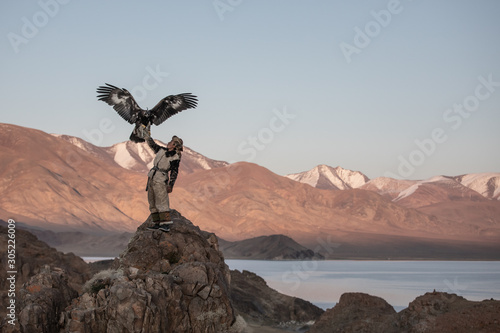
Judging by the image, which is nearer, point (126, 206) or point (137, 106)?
point (137, 106)

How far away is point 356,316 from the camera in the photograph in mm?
13891

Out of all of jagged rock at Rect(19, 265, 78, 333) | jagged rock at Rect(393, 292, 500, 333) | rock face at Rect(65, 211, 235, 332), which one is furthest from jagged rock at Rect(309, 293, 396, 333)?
jagged rock at Rect(19, 265, 78, 333)

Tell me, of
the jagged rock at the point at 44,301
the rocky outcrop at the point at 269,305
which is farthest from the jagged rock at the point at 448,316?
the rocky outcrop at the point at 269,305

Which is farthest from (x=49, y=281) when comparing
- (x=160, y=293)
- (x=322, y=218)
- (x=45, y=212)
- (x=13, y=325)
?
(x=322, y=218)

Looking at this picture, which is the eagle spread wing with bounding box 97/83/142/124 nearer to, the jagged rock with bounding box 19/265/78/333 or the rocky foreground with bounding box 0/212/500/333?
the rocky foreground with bounding box 0/212/500/333

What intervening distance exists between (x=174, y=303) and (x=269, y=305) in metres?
22.7

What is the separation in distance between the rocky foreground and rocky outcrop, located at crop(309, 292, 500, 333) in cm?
2

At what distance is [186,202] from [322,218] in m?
38.9

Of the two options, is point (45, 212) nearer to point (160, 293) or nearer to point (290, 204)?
point (290, 204)

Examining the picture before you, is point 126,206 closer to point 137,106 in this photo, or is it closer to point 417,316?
point 137,106

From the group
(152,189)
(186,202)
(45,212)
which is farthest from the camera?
(186,202)

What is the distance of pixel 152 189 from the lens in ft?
46.9

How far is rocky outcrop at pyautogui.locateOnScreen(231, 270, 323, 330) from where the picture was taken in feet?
101

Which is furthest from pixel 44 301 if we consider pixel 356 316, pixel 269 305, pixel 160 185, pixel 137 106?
pixel 269 305
